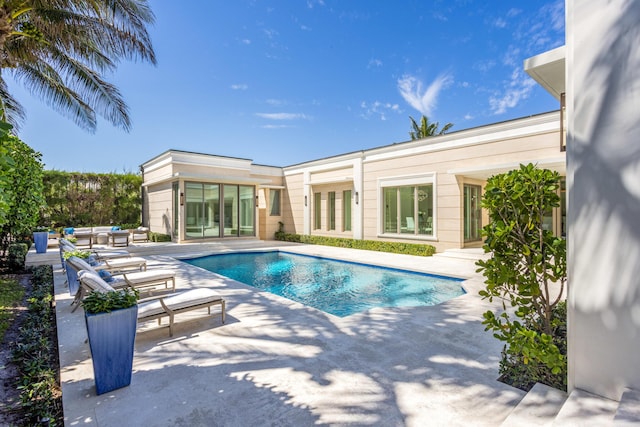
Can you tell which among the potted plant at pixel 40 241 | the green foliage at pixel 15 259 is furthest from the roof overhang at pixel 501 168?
the potted plant at pixel 40 241

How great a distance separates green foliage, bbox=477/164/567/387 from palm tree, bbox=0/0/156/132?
9.89 meters

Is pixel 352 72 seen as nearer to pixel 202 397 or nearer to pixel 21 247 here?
pixel 21 247

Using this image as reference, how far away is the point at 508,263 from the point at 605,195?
3.85ft

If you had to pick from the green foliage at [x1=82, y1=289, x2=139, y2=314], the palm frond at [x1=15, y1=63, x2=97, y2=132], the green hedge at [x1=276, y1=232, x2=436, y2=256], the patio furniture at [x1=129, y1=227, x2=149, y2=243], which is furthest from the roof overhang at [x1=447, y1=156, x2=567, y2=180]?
the patio furniture at [x1=129, y1=227, x2=149, y2=243]

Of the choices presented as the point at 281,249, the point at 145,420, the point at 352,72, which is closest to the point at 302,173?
the point at 281,249

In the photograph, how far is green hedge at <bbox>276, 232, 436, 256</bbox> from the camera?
13.8m

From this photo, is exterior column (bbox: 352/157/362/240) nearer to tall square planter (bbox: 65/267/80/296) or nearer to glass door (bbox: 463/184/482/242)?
glass door (bbox: 463/184/482/242)

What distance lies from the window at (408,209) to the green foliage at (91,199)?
17.2 meters

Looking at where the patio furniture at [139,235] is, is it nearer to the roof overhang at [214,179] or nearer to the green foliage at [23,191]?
the roof overhang at [214,179]

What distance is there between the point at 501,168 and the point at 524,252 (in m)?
9.76

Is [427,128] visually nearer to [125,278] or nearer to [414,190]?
[414,190]

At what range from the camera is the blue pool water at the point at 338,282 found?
797 centimetres

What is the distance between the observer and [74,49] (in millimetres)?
9570

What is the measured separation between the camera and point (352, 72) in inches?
813
